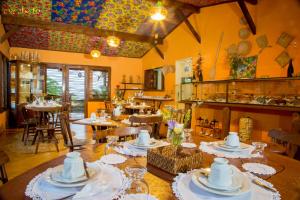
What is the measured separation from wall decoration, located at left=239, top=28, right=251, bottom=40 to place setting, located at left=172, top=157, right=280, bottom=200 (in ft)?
13.2

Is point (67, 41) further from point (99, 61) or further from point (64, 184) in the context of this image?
point (64, 184)

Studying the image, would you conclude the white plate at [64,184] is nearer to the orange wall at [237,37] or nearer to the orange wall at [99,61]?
the orange wall at [237,37]

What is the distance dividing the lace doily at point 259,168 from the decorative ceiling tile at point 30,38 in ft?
21.6

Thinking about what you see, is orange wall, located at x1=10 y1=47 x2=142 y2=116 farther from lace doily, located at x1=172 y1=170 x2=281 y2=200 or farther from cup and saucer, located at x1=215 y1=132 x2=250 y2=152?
lace doily, located at x1=172 y1=170 x2=281 y2=200

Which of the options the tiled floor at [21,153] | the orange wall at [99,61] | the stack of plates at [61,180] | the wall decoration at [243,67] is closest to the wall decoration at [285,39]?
the wall decoration at [243,67]

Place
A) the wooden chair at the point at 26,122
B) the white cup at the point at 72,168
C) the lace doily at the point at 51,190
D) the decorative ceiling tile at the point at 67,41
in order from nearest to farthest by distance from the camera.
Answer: the lace doily at the point at 51,190, the white cup at the point at 72,168, the wooden chair at the point at 26,122, the decorative ceiling tile at the point at 67,41

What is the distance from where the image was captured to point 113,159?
1257 millimetres

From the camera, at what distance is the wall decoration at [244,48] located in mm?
4309

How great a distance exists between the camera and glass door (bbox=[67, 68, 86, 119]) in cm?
773

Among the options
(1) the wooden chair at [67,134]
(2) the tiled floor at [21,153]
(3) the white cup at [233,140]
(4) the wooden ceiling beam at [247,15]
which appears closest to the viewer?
(3) the white cup at [233,140]

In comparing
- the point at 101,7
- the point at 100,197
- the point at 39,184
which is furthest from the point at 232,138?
the point at 101,7

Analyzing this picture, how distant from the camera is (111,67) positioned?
8336 millimetres

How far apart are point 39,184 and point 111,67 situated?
7.69m

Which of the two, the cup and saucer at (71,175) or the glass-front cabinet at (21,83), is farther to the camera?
the glass-front cabinet at (21,83)
